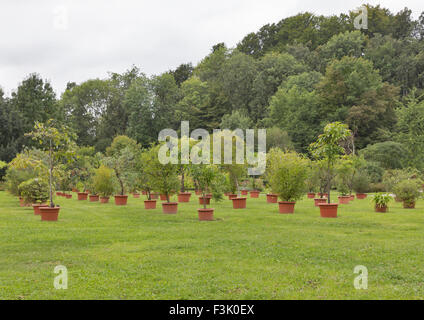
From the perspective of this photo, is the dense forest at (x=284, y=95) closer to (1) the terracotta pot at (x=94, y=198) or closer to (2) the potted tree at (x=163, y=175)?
(1) the terracotta pot at (x=94, y=198)

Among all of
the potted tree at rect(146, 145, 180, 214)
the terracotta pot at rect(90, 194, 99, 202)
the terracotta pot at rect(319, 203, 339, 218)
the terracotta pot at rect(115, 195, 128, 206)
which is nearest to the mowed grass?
the terracotta pot at rect(319, 203, 339, 218)

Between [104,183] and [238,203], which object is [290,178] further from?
[104,183]

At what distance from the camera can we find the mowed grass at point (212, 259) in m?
5.10

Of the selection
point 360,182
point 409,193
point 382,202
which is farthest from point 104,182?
point 360,182

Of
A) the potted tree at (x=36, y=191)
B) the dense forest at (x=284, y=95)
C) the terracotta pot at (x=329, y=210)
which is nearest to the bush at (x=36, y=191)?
the potted tree at (x=36, y=191)

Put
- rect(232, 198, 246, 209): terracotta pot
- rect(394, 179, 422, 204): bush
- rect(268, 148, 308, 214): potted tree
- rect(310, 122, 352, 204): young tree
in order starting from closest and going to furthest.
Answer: rect(310, 122, 352, 204): young tree
rect(268, 148, 308, 214): potted tree
rect(232, 198, 246, 209): terracotta pot
rect(394, 179, 422, 204): bush

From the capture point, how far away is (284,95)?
48.1 m

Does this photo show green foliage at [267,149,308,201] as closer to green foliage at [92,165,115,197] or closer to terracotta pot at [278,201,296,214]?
terracotta pot at [278,201,296,214]

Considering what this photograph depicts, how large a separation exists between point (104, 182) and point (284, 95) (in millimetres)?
32623

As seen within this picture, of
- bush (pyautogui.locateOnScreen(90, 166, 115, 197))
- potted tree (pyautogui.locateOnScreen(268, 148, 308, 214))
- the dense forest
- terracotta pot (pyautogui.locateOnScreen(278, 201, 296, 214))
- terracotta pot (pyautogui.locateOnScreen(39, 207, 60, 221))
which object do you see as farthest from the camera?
the dense forest

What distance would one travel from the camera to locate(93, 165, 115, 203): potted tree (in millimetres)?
20267

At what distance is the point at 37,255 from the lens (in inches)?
287

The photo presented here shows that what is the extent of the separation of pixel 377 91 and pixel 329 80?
5577 mm
